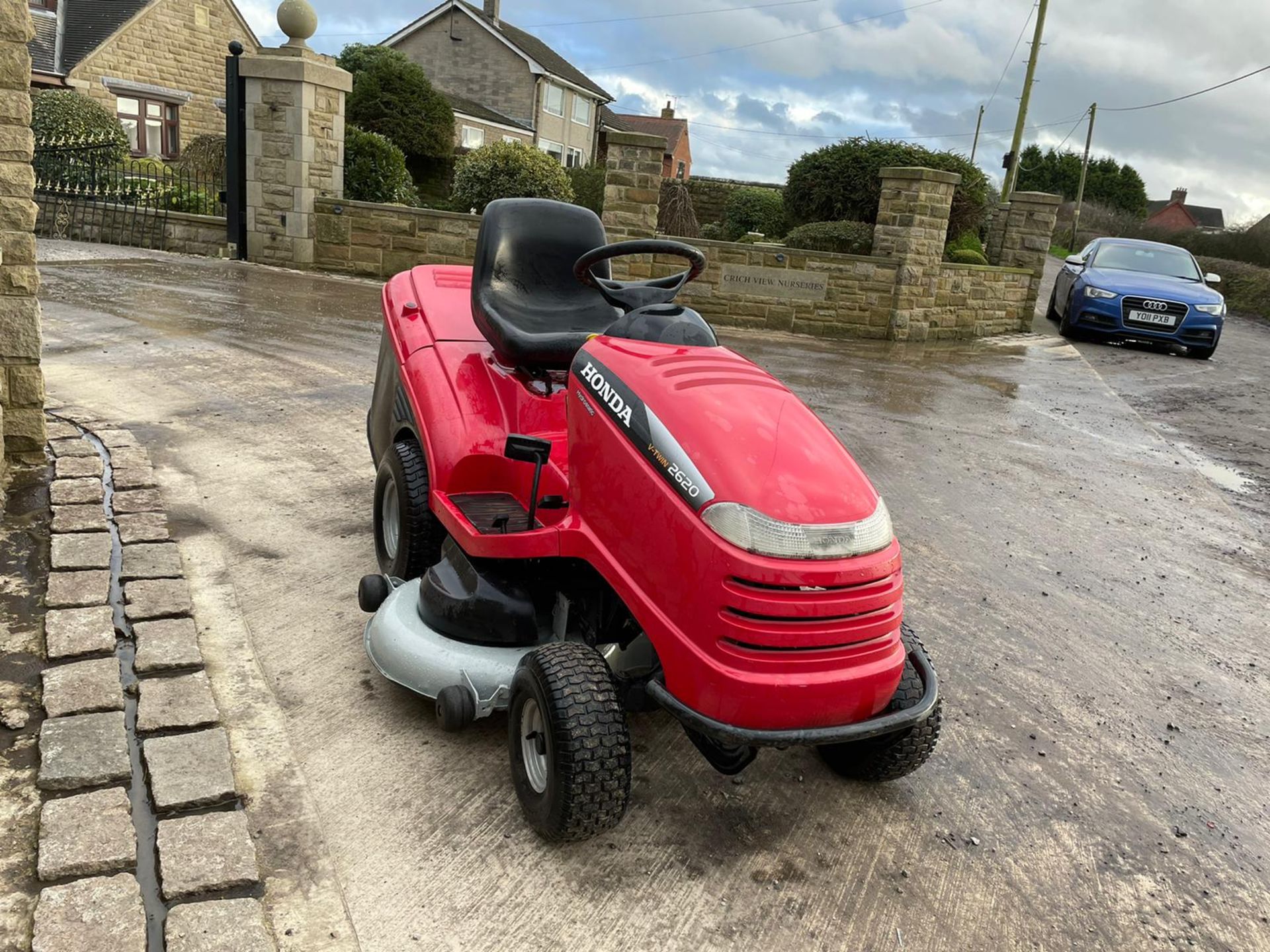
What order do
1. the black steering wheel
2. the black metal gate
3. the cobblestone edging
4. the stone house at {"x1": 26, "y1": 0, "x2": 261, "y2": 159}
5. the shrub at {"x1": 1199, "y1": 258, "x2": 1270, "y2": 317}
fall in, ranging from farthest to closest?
the stone house at {"x1": 26, "y1": 0, "x2": 261, "y2": 159}
the shrub at {"x1": 1199, "y1": 258, "x2": 1270, "y2": 317}
the black metal gate
the black steering wheel
the cobblestone edging

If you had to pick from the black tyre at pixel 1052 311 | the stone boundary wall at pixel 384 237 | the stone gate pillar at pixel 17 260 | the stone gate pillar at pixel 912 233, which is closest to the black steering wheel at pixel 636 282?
the stone gate pillar at pixel 17 260

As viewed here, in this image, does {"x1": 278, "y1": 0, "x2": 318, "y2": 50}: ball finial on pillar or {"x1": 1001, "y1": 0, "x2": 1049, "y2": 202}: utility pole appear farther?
{"x1": 1001, "y1": 0, "x2": 1049, "y2": 202}: utility pole

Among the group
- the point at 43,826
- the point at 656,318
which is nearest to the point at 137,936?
the point at 43,826

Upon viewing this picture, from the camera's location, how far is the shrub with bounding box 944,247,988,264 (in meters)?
13.8

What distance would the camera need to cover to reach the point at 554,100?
127ft

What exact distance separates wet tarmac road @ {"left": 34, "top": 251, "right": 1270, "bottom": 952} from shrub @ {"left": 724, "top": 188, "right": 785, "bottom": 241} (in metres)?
12.5

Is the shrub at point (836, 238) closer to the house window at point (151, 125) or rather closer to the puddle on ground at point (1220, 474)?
the puddle on ground at point (1220, 474)

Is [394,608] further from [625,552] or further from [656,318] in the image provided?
[656,318]

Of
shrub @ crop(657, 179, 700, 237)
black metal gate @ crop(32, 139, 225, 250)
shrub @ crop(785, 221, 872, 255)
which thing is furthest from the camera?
shrub @ crop(657, 179, 700, 237)

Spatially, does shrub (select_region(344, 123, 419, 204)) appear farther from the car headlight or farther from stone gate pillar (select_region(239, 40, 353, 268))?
the car headlight

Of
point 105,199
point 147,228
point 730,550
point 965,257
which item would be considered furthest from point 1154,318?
point 105,199

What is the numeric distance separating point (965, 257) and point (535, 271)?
11.7 metres

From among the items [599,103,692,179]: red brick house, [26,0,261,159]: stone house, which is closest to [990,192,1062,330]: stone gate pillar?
[26,0,261,159]: stone house

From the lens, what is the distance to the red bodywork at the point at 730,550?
2082 millimetres
